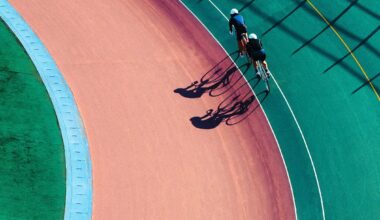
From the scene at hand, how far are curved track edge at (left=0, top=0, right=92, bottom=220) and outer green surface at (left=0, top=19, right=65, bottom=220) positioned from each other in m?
0.22

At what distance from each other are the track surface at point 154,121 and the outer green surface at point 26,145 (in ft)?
4.10

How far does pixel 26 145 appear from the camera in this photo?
2212 cm

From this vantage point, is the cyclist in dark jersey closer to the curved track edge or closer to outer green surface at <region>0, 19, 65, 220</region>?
the curved track edge

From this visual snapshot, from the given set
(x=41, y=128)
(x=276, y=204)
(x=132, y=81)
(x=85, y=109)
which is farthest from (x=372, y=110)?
(x=41, y=128)

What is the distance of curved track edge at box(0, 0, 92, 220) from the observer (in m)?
21.4

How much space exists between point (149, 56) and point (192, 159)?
17.9 ft

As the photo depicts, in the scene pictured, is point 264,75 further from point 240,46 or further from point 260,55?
point 240,46

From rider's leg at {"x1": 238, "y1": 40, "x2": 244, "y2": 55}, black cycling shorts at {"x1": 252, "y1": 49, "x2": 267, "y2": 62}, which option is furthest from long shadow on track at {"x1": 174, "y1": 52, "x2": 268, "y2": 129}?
black cycling shorts at {"x1": 252, "y1": 49, "x2": 267, "y2": 62}

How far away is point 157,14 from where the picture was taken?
28500 mm

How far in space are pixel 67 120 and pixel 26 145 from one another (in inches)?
76.4

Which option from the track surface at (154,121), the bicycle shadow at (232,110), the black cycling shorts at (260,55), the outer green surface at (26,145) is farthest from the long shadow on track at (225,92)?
the outer green surface at (26,145)

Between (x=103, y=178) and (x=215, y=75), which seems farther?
(x=215, y=75)

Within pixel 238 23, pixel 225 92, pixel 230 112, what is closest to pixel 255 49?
pixel 238 23

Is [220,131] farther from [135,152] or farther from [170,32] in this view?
[170,32]
